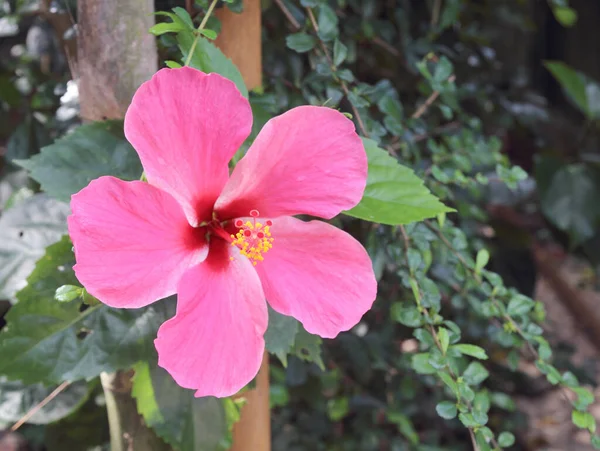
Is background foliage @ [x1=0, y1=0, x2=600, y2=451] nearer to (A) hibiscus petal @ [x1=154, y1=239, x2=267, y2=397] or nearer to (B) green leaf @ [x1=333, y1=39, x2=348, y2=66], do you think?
(B) green leaf @ [x1=333, y1=39, x2=348, y2=66]

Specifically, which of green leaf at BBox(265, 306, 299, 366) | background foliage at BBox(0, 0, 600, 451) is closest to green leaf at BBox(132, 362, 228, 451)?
background foliage at BBox(0, 0, 600, 451)

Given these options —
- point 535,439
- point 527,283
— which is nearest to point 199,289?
point 527,283

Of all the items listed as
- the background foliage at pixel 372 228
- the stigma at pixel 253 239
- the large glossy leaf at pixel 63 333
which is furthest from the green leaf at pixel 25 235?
the stigma at pixel 253 239

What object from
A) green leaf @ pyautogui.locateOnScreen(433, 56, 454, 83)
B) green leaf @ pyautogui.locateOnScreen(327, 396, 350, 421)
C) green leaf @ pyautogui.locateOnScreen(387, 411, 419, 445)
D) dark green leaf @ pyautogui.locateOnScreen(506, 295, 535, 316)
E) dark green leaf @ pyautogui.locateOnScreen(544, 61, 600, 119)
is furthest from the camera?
dark green leaf @ pyautogui.locateOnScreen(544, 61, 600, 119)

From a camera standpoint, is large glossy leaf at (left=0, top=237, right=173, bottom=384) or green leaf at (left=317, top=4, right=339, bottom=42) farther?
green leaf at (left=317, top=4, right=339, bottom=42)

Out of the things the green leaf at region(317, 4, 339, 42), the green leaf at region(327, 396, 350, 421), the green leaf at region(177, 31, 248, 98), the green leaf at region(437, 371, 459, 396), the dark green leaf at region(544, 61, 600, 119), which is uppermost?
the green leaf at region(177, 31, 248, 98)

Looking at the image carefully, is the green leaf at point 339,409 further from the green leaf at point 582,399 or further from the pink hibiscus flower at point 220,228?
the pink hibiscus flower at point 220,228

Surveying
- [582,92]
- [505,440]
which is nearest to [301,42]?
[505,440]
